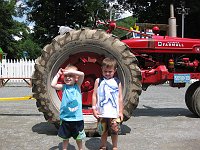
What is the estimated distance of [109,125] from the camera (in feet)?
16.0

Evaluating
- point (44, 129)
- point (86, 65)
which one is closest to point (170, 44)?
point (86, 65)

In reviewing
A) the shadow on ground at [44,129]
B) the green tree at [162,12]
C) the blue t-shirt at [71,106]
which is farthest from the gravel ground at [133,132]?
the green tree at [162,12]

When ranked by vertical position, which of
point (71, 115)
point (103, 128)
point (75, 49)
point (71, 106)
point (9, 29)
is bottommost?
point (103, 128)

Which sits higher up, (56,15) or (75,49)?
(56,15)

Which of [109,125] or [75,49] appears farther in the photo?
[75,49]

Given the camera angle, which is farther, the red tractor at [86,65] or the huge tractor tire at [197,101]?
the huge tractor tire at [197,101]

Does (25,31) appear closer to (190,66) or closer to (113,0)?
(113,0)

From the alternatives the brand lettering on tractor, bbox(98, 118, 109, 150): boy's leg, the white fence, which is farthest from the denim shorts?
the white fence

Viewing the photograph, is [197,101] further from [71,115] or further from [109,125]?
[71,115]

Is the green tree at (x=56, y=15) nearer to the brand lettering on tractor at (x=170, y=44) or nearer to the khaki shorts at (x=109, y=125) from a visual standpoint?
the brand lettering on tractor at (x=170, y=44)

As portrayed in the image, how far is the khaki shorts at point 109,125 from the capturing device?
15.8ft

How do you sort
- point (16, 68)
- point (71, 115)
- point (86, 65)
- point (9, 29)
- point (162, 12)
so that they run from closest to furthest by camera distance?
point (71, 115) < point (86, 65) < point (16, 68) < point (162, 12) < point (9, 29)

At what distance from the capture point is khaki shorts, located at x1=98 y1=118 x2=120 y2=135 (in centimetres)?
482

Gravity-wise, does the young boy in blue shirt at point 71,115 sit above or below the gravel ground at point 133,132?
above
